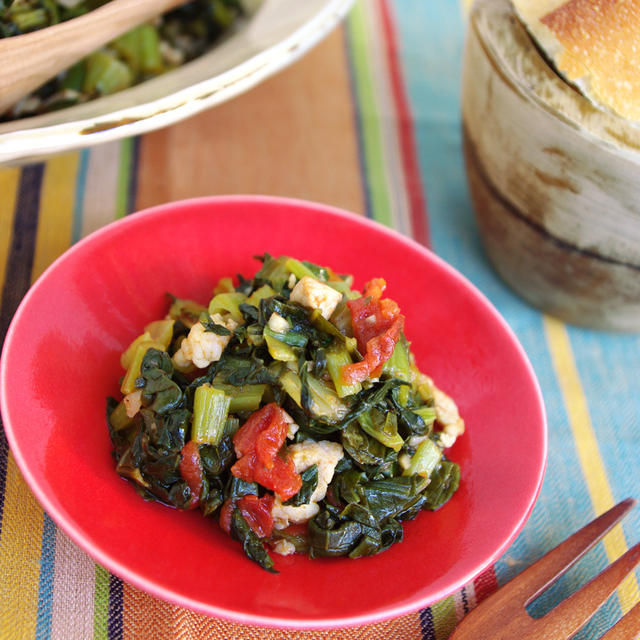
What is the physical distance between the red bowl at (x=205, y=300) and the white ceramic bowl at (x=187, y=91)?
0.29 meters

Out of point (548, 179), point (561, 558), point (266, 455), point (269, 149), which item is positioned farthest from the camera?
point (269, 149)

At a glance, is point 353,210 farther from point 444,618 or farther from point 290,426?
point 444,618

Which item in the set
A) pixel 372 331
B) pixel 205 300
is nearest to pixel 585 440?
pixel 372 331

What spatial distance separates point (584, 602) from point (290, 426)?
95cm

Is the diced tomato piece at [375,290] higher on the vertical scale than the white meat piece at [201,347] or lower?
higher

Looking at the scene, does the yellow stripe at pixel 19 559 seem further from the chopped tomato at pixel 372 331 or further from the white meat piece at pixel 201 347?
the chopped tomato at pixel 372 331

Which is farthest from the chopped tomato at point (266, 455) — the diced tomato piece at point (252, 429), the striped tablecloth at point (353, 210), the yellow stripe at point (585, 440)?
the yellow stripe at point (585, 440)

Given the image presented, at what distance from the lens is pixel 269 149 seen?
10.9 ft

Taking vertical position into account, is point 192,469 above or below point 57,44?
below

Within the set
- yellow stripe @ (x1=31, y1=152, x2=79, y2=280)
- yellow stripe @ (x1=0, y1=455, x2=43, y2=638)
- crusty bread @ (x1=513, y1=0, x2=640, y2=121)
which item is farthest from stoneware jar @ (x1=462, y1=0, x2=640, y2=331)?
yellow stripe @ (x1=0, y1=455, x2=43, y2=638)

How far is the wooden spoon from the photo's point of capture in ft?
7.11

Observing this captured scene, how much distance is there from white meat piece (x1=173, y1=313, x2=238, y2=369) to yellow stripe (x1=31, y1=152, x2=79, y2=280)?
0.92 meters

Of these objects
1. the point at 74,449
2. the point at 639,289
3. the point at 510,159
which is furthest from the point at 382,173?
the point at 74,449

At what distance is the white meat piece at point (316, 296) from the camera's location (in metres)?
1.96
